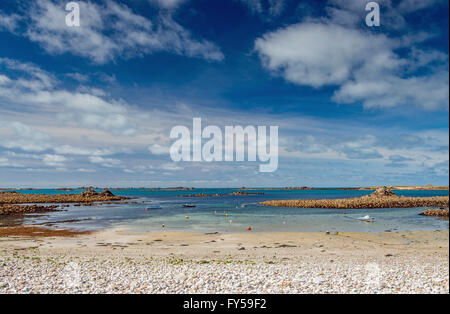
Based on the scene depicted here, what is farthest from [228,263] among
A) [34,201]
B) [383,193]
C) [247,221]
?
[34,201]

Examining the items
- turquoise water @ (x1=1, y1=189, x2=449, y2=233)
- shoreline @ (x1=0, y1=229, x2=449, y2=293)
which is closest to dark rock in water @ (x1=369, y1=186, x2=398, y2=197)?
turquoise water @ (x1=1, y1=189, x2=449, y2=233)

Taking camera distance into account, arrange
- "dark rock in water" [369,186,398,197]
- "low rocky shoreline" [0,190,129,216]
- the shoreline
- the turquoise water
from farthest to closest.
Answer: "dark rock in water" [369,186,398,197], "low rocky shoreline" [0,190,129,216], the turquoise water, the shoreline

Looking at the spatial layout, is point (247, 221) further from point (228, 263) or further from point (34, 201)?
point (34, 201)

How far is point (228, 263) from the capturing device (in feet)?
54.1

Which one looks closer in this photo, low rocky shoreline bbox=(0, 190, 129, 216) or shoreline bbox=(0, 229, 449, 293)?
shoreline bbox=(0, 229, 449, 293)

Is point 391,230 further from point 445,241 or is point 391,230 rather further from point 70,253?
point 70,253

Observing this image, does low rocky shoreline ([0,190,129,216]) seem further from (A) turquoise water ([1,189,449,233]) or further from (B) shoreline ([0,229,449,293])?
(B) shoreline ([0,229,449,293])

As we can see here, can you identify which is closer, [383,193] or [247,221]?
[247,221]

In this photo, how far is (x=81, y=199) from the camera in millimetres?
96562

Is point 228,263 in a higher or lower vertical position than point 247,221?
higher

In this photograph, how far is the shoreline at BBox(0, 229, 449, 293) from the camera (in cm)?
1131

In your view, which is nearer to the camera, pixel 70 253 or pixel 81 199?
pixel 70 253
